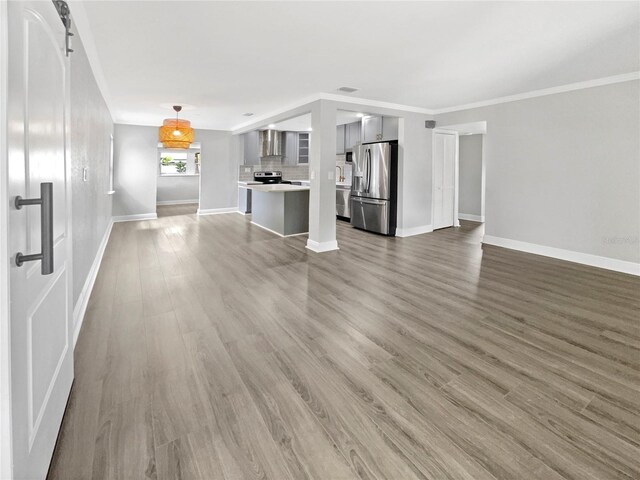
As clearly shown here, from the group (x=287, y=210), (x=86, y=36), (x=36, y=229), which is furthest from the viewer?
(x=287, y=210)

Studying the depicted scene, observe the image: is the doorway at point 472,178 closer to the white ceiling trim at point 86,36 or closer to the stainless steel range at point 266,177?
the stainless steel range at point 266,177

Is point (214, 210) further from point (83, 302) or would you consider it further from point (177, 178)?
point (83, 302)

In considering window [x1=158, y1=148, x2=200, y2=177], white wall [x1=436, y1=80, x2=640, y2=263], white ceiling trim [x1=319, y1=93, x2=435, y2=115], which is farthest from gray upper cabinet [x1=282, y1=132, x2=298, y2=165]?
white wall [x1=436, y1=80, x2=640, y2=263]

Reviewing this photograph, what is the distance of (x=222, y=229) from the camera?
24.0 ft

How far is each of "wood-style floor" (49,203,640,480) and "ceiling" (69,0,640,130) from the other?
250 cm

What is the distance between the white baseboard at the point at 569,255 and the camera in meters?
4.45

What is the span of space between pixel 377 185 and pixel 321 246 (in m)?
2.20

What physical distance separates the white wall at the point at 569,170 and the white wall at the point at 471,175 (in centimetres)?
293

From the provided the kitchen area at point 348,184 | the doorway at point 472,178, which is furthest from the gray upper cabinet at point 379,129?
the doorway at point 472,178

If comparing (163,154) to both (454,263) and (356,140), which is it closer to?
(356,140)

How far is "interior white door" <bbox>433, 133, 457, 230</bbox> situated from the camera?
7.29 metres

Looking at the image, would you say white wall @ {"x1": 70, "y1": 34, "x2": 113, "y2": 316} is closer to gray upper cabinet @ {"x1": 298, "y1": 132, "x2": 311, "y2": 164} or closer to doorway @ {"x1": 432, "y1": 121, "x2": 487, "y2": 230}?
gray upper cabinet @ {"x1": 298, "y1": 132, "x2": 311, "y2": 164}

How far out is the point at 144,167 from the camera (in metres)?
8.43

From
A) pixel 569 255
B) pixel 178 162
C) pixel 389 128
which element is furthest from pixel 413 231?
pixel 178 162
